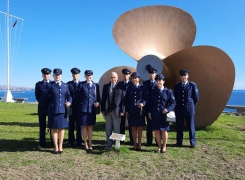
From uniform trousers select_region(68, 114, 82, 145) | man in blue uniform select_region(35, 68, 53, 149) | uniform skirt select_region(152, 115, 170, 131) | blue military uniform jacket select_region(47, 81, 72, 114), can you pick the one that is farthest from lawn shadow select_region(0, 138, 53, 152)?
uniform skirt select_region(152, 115, 170, 131)

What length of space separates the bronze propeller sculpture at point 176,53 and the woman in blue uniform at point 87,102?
1925mm

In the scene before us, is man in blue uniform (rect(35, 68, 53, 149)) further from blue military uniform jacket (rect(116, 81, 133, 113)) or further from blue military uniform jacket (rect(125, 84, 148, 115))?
blue military uniform jacket (rect(125, 84, 148, 115))

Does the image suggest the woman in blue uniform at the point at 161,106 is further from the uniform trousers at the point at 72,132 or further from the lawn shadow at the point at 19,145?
the lawn shadow at the point at 19,145

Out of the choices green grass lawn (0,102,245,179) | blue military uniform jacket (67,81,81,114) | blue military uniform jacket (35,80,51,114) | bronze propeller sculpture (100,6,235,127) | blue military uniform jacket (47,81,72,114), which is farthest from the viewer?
bronze propeller sculpture (100,6,235,127)

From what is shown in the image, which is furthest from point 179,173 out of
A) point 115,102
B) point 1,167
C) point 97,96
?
point 1,167

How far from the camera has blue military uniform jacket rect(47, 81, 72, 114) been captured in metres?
5.12

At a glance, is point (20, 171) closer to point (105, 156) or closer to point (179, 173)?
point (105, 156)

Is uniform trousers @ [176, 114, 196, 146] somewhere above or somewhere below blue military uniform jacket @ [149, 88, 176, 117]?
below

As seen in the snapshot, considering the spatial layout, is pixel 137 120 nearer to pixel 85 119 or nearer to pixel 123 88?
pixel 123 88

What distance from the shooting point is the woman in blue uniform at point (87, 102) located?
5367 millimetres

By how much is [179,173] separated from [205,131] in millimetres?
3626

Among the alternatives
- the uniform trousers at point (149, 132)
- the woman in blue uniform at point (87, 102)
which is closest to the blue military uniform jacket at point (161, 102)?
the uniform trousers at point (149, 132)

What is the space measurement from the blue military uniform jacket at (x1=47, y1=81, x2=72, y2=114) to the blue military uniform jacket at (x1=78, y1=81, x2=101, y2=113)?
34cm

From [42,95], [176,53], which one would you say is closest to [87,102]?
[42,95]
